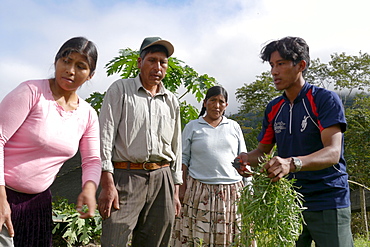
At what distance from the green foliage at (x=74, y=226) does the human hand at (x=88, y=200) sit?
2.88 metres

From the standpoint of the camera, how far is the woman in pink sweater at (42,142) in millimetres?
2023

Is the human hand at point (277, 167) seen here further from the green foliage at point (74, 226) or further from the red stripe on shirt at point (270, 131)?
the green foliage at point (74, 226)

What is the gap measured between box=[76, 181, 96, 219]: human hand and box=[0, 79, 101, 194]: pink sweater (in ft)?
0.66

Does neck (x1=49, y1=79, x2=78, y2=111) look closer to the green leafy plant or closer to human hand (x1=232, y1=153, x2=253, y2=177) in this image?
human hand (x1=232, y1=153, x2=253, y2=177)

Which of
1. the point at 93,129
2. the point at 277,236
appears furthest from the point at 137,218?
the point at 277,236

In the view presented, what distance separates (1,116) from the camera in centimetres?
199

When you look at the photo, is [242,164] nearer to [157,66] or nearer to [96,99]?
[157,66]

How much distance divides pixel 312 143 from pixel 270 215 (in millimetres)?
623

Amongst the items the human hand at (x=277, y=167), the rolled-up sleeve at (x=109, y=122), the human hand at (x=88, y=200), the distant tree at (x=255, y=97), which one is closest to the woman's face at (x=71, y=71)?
the human hand at (x=88, y=200)

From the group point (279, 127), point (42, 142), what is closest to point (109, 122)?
point (42, 142)

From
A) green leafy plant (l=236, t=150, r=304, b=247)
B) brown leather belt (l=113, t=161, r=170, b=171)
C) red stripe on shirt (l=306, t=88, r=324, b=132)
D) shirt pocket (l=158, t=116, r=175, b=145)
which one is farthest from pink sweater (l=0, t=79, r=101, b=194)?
red stripe on shirt (l=306, t=88, r=324, b=132)

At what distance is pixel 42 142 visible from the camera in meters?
2.11

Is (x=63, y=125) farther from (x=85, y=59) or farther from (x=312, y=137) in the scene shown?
(x=312, y=137)

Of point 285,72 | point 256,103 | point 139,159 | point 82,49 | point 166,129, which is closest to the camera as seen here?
point 82,49
